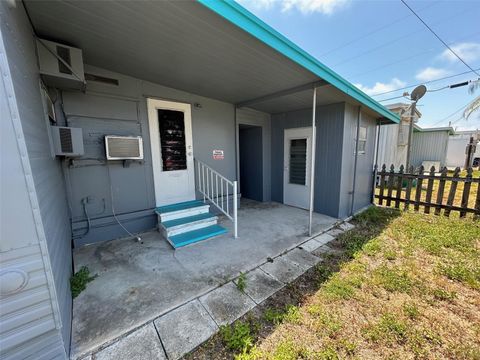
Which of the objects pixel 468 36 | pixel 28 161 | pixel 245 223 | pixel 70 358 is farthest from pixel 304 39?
pixel 70 358

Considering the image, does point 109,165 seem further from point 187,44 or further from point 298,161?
point 298,161

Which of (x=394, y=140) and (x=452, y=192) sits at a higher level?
(x=394, y=140)

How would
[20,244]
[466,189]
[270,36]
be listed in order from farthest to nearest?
[466,189] < [270,36] < [20,244]

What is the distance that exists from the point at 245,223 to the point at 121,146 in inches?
101

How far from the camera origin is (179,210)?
3.39m

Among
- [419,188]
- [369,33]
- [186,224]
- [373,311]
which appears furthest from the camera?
[369,33]

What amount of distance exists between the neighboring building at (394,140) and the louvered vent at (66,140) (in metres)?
9.84

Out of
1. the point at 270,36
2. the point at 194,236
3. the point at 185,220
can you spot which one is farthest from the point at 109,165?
the point at 270,36

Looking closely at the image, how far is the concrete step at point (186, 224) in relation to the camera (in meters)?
3.05

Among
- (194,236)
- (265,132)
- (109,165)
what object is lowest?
(194,236)

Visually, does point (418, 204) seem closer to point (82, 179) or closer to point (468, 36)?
point (468, 36)

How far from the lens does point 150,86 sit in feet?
10.8

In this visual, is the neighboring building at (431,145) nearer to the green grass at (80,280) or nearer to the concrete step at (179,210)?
the concrete step at (179,210)

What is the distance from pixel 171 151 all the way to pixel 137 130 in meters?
0.66
